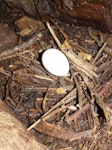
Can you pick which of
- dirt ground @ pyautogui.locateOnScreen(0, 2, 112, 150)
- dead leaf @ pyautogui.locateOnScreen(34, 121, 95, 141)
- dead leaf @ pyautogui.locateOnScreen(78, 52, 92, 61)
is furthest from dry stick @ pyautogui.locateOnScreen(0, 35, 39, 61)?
dead leaf @ pyautogui.locateOnScreen(34, 121, 95, 141)

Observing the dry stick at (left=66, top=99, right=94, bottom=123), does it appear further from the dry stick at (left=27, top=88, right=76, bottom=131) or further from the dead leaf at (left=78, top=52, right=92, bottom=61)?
the dead leaf at (left=78, top=52, right=92, bottom=61)

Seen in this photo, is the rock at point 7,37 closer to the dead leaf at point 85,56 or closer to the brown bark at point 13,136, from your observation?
the dead leaf at point 85,56

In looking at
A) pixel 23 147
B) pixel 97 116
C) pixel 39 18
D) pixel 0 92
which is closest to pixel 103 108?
pixel 97 116

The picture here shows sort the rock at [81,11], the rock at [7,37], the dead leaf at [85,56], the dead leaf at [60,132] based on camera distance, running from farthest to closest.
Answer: the rock at [7,37] < the dead leaf at [85,56] < the rock at [81,11] < the dead leaf at [60,132]

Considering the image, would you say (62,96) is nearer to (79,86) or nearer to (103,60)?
(79,86)

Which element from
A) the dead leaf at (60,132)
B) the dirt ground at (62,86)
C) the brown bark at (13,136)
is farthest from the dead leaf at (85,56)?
the brown bark at (13,136)
